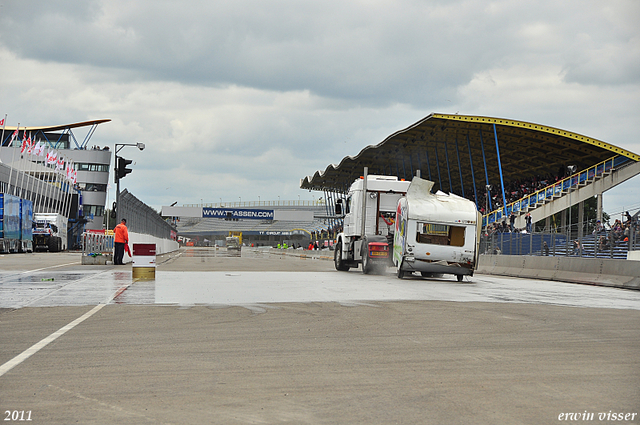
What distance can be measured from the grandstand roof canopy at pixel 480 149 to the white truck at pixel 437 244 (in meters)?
24.4

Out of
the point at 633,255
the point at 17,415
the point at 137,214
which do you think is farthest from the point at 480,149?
the point at 17,415

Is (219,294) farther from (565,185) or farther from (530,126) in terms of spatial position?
(565,185)

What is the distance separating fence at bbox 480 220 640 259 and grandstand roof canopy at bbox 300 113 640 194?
1473 centimetres

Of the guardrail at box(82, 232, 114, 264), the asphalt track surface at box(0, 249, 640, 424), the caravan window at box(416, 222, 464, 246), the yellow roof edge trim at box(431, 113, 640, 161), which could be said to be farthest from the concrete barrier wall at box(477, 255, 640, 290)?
the guardrail at box(82, 232, 114, 264)

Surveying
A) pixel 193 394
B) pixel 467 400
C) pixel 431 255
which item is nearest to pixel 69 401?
pixel 193 394

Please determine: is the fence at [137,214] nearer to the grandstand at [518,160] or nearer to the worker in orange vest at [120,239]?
the worker in orange vest at [120,239]

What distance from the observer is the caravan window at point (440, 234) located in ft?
71.1

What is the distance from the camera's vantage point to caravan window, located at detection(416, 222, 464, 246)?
2167 cm

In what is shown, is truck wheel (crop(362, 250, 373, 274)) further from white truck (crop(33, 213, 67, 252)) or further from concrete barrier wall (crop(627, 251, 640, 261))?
white truck (crop(33, 213, 67, 252))

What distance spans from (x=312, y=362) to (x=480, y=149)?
54906 mm

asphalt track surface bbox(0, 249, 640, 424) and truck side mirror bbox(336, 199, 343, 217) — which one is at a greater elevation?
truck side mirror bbox(336, 199, 343, 217)

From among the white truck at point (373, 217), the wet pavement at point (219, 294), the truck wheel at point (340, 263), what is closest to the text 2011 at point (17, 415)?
the wet pavement at point (219, 294)

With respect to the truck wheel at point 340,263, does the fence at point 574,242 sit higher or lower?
higher

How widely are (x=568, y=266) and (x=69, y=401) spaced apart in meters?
22.3
